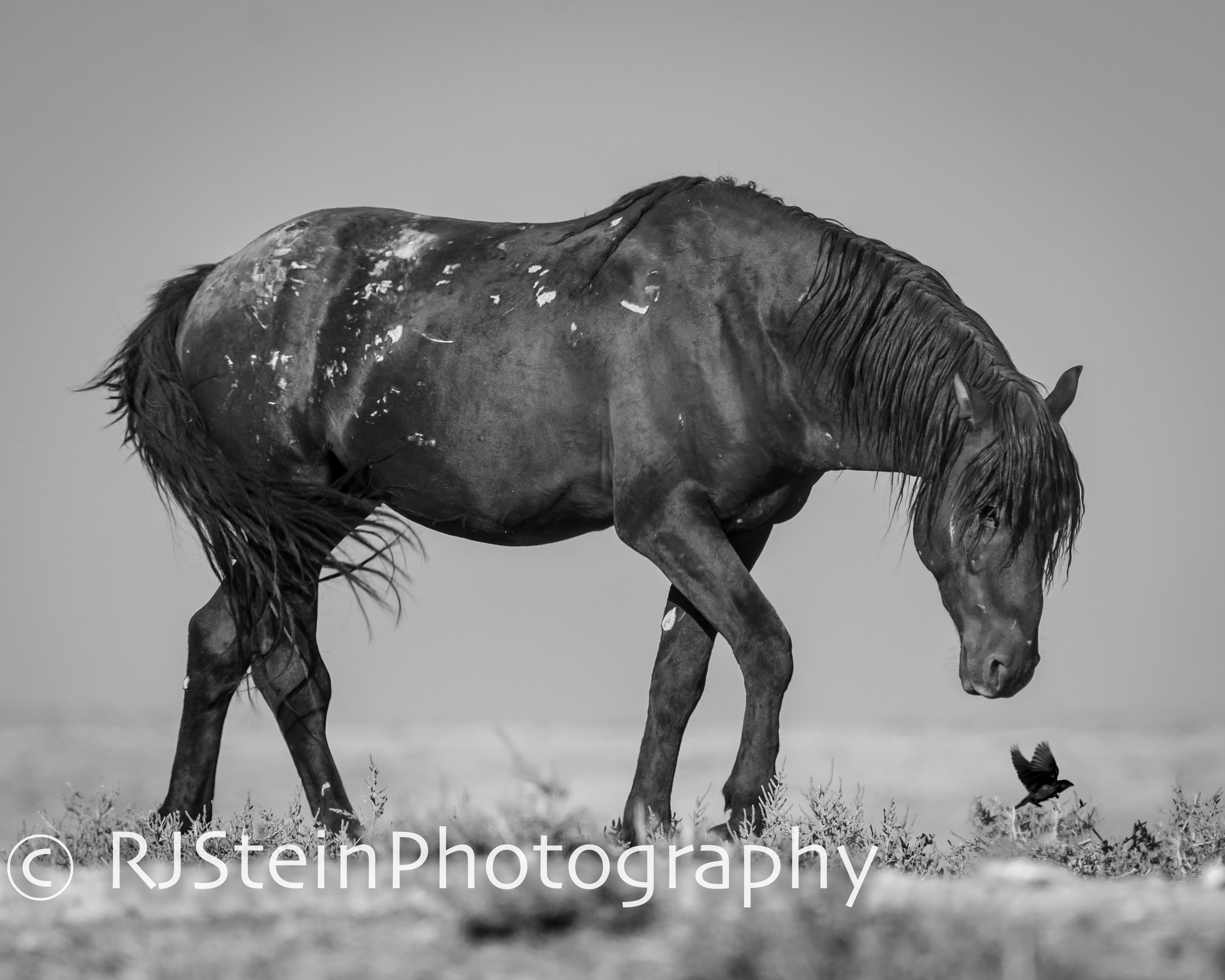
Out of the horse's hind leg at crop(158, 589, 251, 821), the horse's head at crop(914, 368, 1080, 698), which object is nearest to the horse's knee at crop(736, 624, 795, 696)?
the horse's head at crop(914, 368, 1080, 698)

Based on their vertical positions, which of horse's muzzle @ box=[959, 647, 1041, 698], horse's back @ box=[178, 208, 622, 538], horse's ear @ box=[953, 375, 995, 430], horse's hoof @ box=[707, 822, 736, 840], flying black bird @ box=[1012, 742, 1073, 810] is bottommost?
horse's hoof @ box=[707, 822, 736, 840]

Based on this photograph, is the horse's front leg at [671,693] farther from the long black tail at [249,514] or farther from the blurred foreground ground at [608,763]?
the blurred foreground ground at [608,763]

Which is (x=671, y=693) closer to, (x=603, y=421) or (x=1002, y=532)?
(x=603, y=421)

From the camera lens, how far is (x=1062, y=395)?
6.32 m

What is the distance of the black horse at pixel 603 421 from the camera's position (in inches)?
247

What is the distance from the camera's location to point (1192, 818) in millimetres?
6879

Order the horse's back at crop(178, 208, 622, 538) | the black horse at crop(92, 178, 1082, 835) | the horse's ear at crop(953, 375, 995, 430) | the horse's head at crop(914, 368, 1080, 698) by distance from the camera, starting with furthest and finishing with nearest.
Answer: the horse's back at crop(178, 208, 622, 538)
the black horse at crop(92, 178, 1082, 835)
the horse's ear at crop(953, 375, 995, 430)
the horse's head at crop(914, 368, 1080, 698)

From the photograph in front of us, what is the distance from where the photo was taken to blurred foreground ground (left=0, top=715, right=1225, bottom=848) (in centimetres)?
1802

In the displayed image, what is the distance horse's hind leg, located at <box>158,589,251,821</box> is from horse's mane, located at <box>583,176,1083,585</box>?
2.88 metres

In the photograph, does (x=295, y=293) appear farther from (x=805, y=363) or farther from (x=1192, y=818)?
(x=1192, y=818)

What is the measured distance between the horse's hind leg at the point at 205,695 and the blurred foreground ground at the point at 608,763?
7.34 meters

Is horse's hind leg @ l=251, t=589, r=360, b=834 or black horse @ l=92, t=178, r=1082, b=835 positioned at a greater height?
black horse @ l=92, t=178, r=1082, b=835

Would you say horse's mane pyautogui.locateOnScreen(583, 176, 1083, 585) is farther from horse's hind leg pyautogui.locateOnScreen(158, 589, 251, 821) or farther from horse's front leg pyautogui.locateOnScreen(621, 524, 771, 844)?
horse's hind leg pyautogui.locateOnScreen(158, 589, 251, 821)

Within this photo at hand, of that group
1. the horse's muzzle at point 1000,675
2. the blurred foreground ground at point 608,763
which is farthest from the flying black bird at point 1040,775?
the blurred foreground ground at point 608,763
